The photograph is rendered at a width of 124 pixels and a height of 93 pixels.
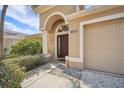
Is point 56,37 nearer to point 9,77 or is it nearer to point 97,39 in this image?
point 97,39

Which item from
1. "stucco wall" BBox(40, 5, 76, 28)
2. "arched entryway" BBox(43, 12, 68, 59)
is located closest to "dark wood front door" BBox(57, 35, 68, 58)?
"arched entryway" BBox(43, 12, 68, 59)

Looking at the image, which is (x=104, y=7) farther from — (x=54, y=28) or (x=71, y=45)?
(x=54, y=28)

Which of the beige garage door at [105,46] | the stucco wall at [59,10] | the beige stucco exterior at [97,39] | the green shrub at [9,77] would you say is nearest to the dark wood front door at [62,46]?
the stucco wall at [59,10]

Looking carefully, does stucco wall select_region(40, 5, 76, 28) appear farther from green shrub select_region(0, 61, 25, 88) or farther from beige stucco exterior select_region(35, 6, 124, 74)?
green shrub select_region(0, 61, 25, 88)

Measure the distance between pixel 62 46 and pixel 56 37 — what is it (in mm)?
971

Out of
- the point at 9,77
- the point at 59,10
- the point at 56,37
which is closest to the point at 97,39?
the point at 59,10

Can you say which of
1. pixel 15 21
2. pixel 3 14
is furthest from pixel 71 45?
pixel 15 21

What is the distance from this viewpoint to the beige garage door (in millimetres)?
5551

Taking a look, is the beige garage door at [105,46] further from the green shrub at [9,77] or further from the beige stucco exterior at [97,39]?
the green shrub at [9,77]

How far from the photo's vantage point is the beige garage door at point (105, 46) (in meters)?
Result: 5.55

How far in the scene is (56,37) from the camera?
1079 centimetres

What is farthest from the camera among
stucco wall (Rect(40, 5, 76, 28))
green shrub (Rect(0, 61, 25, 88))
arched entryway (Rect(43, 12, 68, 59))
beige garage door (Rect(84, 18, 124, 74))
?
arched entryway (Rect(43, 12, 68, 59))

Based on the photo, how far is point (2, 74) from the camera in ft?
11.0

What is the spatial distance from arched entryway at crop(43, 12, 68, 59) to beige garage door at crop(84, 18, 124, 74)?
12.3 feet
